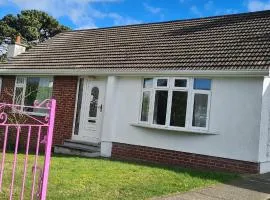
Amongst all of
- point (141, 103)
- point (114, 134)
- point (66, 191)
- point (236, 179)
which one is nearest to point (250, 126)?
point (236, 179)

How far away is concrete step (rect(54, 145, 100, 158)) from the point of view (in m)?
14.1

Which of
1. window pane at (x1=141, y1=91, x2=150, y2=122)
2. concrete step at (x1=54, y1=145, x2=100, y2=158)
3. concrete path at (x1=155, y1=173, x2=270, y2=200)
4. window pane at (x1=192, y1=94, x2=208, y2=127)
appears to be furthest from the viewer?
concrete step at (x1=54, y1=145, x2=100, y2=158)

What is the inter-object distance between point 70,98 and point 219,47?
19.0ft

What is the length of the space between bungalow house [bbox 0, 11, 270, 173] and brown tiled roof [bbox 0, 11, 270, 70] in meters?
0.04

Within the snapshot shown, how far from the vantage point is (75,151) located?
14.6 metres

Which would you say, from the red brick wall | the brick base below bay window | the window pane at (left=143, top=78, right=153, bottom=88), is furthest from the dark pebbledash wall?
the window pane at (left=143, top=78, right=153, bottom=88)

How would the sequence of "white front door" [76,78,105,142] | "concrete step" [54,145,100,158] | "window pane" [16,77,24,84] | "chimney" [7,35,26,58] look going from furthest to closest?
"chimney" [7,35,26,58]
"window pane" [16,77,24,84]
"white front door" [76,78,105,142]
"concrete step" [54,145,100,158]

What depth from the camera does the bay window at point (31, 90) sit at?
16.9m

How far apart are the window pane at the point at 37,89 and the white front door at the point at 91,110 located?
1.90 meters

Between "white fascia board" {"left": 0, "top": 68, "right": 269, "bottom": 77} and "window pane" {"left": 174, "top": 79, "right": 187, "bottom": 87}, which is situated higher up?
"white fascia board" {"left": 0, "top": 68, "right": 269, "bottom": 77}

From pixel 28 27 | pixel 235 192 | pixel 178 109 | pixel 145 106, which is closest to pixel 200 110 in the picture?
pixel 178 109

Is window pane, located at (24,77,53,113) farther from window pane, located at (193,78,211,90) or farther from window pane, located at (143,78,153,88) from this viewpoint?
window pane, located at (193,78,211,90)

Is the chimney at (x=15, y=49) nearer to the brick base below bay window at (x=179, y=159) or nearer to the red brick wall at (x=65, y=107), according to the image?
the red brick wall at (x=65, y=107)

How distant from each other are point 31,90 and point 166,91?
21.6 feet
